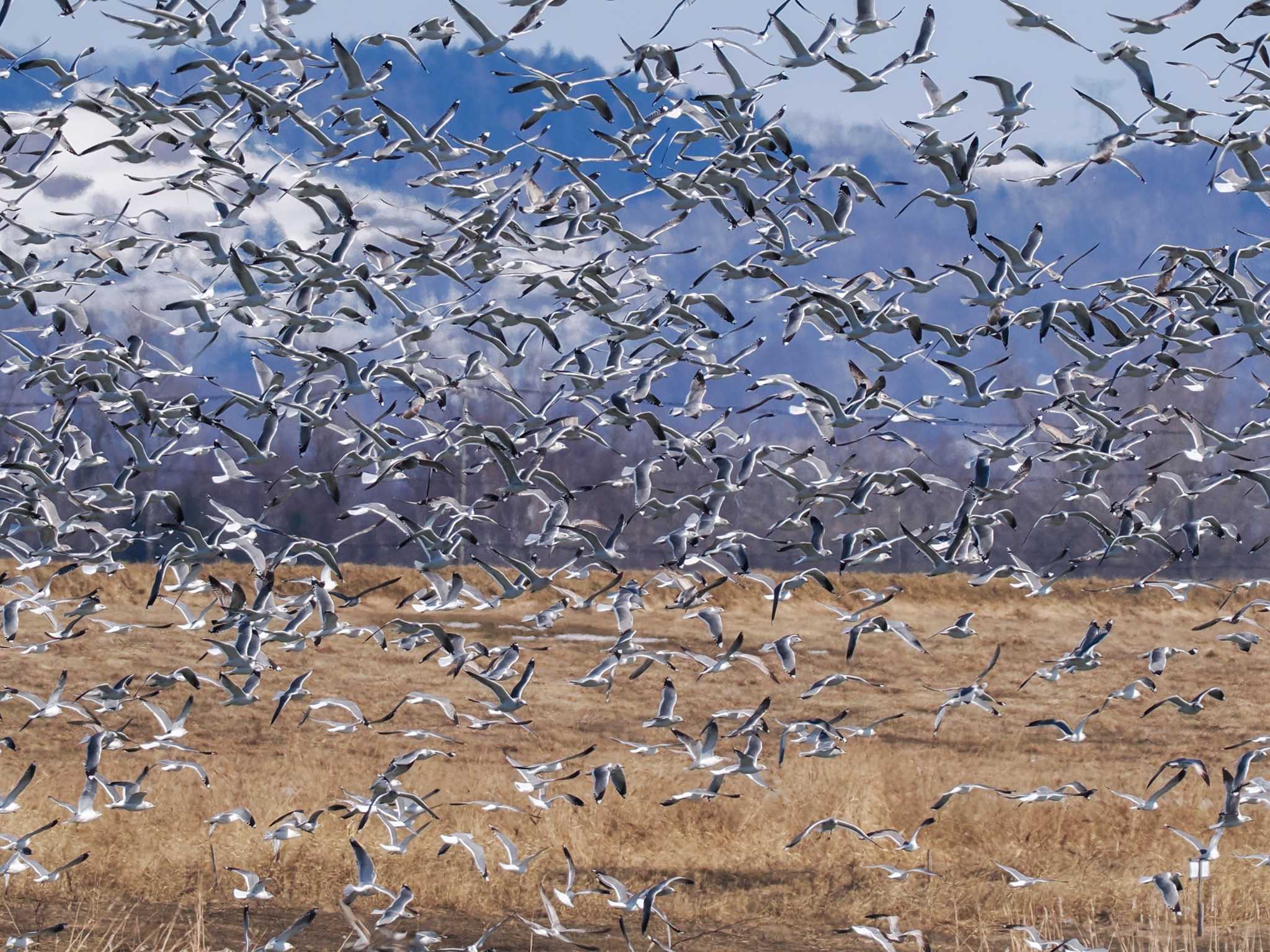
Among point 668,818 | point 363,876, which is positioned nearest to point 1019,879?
point 668,818

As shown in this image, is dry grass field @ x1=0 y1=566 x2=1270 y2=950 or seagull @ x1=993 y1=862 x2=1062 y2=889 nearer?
seagull @ x1=993 y1=862 x2=1062 y2=889

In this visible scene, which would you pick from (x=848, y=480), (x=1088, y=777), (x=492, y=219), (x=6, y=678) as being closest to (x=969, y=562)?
(x=848, y=480)

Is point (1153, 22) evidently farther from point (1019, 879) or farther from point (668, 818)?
point (668, 818)

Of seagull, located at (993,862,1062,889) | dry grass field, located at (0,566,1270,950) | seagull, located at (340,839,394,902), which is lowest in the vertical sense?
dry grass field, located at (0,566,1270,950)

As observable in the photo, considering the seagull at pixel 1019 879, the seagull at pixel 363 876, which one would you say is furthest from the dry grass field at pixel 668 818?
the seagull at pixel 363 876

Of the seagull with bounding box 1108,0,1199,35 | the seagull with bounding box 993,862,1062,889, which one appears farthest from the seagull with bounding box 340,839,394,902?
the seagull with bounding box 1108,0,1199,35

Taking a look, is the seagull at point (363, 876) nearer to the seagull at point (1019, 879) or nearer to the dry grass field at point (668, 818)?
the dry grass field at point (668, 818)

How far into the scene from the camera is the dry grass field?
24891 millimetres

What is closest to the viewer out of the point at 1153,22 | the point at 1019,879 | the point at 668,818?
the point at 1153,22

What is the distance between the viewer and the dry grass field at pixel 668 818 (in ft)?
81.7

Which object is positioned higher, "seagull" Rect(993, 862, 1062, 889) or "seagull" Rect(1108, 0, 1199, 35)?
"seagull" Rect(1108, 0, 1199, 35)

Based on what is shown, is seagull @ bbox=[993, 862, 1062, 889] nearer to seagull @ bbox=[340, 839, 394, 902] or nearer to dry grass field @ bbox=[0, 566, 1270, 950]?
dry grass field @ bbox=[0, 566, 1270, 950]

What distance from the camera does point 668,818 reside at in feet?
94.6

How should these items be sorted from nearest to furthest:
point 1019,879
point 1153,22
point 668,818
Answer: point 1153,22
point 1019,879
point 668,818
